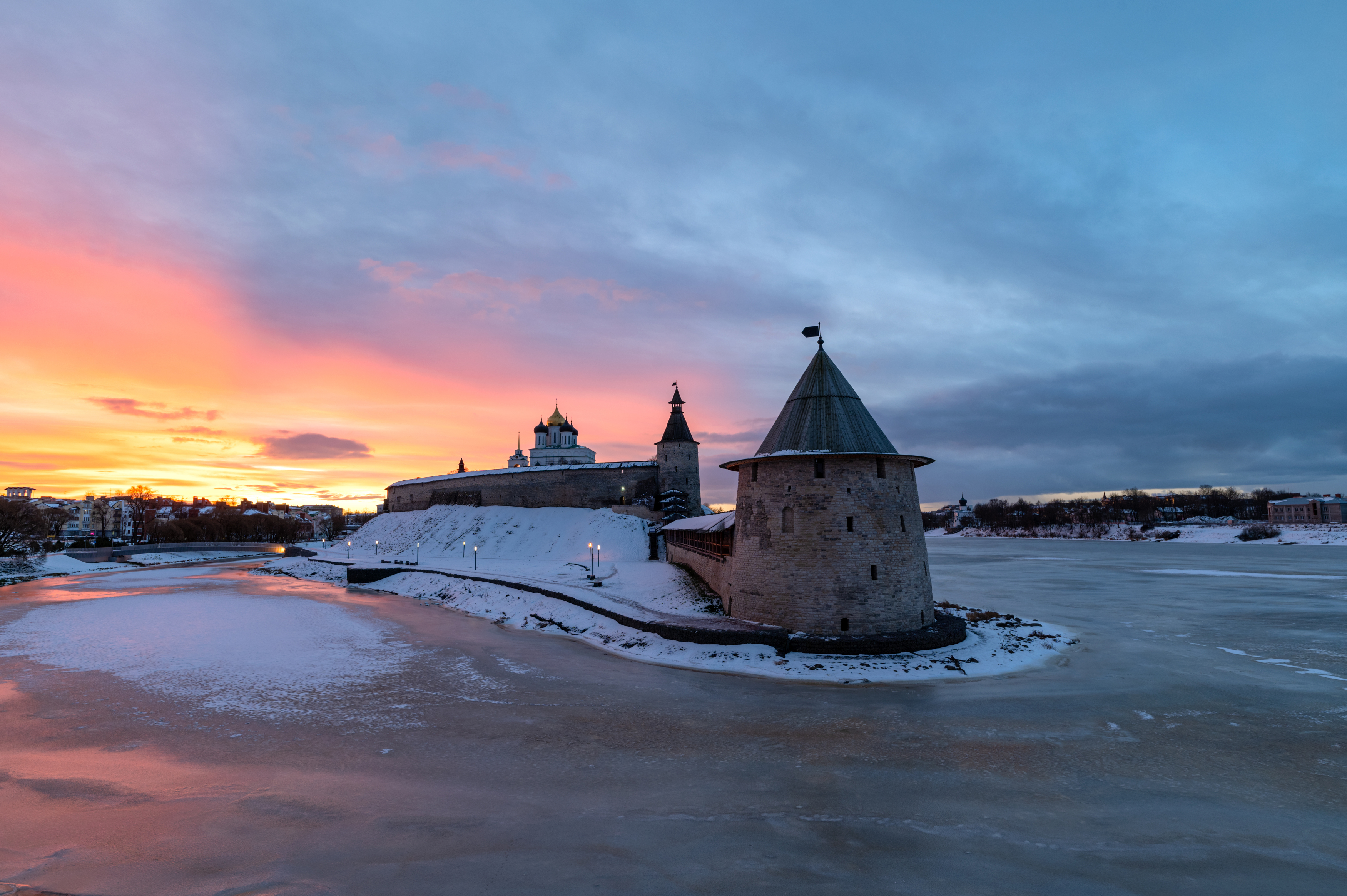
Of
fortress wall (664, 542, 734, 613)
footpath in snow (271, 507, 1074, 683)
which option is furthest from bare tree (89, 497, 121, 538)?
fortress wall (664, 542, 734, 613)

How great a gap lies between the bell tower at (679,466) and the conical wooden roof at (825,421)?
91.1ft

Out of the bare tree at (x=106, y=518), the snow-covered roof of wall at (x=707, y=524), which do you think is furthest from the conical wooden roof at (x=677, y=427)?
the bare tree at (x=106, y=518)

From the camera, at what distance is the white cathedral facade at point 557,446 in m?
63.4

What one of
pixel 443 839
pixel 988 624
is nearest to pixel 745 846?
pixel 443 839

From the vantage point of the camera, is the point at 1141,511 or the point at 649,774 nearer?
the point at 649,774

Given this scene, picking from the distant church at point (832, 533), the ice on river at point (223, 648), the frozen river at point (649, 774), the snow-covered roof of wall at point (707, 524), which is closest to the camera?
the frozen river at point (649, 774)

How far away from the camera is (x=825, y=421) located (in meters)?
16.4

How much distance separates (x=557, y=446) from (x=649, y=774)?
57956 millimetres

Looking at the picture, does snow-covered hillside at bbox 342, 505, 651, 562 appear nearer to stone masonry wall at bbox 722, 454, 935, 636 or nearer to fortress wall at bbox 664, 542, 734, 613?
fortress wall at bbox 664, 542, 734, 613

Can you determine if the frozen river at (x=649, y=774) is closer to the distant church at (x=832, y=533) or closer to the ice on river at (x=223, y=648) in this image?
the ice on river at (x=223, y=648)

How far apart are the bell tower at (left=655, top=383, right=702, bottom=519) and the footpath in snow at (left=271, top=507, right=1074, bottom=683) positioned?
376cm

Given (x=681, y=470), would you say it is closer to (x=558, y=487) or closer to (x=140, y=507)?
(x=558, y=487)

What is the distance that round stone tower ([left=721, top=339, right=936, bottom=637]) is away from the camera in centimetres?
1549

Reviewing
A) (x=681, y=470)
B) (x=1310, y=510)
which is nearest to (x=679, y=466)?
(x=681, y=470)
